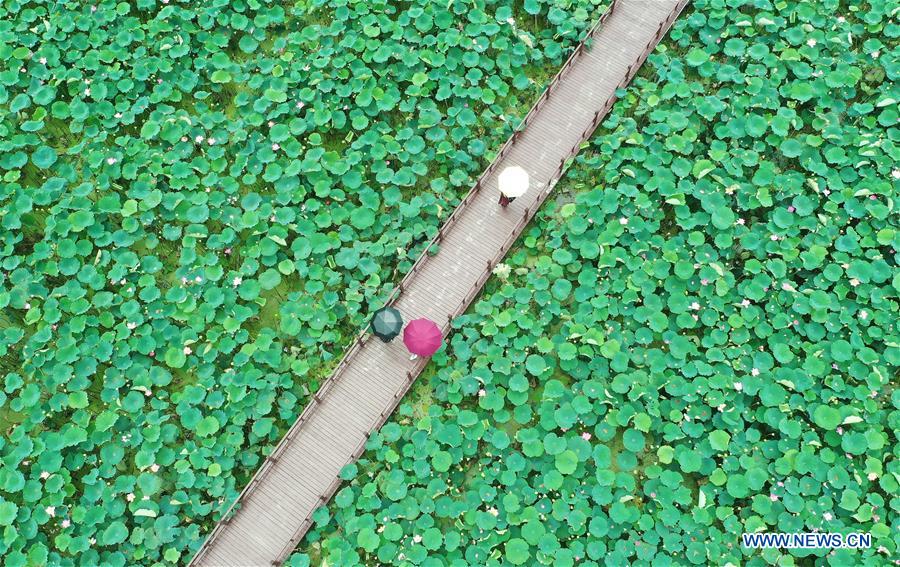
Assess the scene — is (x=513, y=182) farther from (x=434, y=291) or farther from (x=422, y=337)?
(x=422, y=337)

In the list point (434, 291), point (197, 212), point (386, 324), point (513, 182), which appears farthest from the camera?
point (197, 212)

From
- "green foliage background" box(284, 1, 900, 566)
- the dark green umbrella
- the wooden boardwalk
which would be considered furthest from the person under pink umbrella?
"green foliage background" box(284, 1, 900, 566)

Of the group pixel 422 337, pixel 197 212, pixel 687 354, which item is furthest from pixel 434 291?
pixel 197 212

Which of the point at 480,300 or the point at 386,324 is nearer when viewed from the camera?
the point at 386,324

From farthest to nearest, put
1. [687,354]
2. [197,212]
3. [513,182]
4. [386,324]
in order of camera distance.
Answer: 1. [197,212]
2. [513,182]
3. [687,354]
4. [386,324]

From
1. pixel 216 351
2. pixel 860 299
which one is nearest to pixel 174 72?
pixel 216 351

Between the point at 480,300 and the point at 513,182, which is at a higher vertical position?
the point at 513,182

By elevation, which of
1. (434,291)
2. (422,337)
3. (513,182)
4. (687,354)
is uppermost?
(513,182)

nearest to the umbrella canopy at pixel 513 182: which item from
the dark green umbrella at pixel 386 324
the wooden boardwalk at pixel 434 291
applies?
the wooden boardwalk at pixel 434 291
